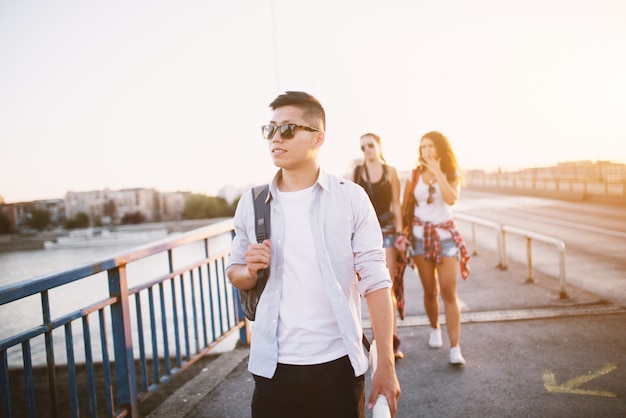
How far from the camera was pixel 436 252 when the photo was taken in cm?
409

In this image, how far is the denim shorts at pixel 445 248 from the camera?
4.07m

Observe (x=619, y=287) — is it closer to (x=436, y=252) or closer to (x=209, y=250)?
(x=436, y=252)

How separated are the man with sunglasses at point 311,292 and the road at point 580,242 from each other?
17.1 ft

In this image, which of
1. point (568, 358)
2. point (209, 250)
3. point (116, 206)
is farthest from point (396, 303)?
point (116, 206)

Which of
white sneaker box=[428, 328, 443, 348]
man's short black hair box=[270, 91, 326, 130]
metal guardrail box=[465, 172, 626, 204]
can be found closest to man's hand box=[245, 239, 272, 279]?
man's short black hair box=[270, 91, 326, 130]

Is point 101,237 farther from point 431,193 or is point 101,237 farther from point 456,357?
point 456,357

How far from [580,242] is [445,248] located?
29.7ft

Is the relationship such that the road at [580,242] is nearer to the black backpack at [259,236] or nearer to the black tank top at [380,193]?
the black tank top at [380,193]

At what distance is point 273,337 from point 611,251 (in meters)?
10.5

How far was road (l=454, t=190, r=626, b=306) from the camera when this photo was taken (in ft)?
23.1

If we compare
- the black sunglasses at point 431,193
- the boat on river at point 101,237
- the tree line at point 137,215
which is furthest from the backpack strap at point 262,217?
the boat on river at point 101,237

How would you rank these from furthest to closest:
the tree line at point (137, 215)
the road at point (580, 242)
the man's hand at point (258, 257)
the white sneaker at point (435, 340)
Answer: the tree line at point (137, 215)
the road at point (580, 242)
the white sneaker at point (435, 340)
the man's hand at point (258, 257)

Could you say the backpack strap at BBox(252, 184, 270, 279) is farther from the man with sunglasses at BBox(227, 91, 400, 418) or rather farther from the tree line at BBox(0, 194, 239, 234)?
the tree line at BBox(0, 194, 239, 234)

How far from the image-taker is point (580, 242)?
1126 centimetres
